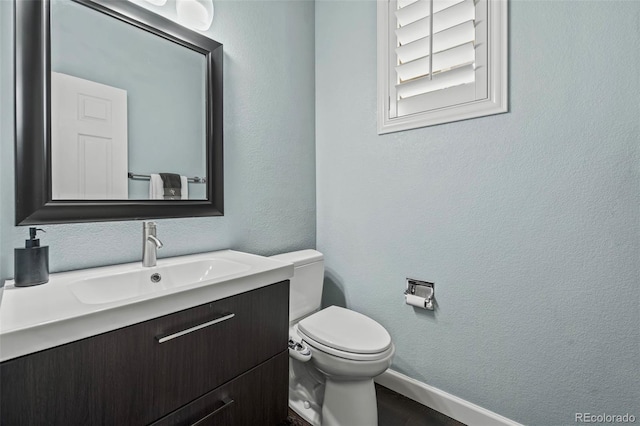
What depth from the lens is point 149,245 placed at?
1.10 m

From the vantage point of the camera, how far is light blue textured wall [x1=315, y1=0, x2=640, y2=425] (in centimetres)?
104

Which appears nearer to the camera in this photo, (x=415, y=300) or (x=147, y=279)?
(x=147, y=279)

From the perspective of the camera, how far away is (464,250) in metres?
1.37

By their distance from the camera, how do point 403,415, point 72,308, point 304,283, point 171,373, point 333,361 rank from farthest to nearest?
point 304,283, point 403,415, point 333,361, point 171,373, point 72,308

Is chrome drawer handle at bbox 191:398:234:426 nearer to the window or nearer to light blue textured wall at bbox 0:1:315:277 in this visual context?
light blue textured wall at bbox 0:1:315:277

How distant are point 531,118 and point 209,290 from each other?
1364 mm

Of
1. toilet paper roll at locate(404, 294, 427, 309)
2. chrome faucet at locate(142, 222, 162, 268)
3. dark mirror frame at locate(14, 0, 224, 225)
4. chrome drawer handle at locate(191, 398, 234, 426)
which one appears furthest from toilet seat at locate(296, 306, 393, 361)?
dark mirror frame at locate(14, 0, 224, 225)

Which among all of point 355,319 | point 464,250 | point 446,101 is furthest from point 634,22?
point 355,319

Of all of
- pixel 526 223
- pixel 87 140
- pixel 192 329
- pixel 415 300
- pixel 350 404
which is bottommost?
pixel 350 404

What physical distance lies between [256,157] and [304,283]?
2.36ft

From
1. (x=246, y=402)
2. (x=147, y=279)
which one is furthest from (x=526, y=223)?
(x=147, y=279)

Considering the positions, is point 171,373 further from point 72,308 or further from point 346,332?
point 346,332

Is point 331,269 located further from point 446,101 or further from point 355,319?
point 446,101

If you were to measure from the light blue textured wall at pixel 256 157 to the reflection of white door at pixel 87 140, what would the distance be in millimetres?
135
